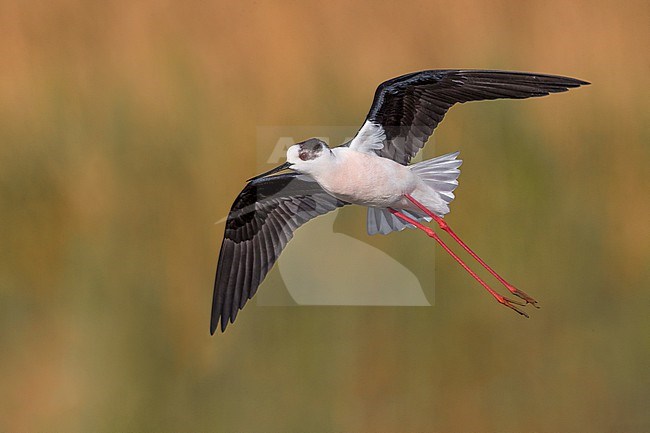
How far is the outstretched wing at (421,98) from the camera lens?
2281mm

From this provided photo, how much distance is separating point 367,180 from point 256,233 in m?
0.56

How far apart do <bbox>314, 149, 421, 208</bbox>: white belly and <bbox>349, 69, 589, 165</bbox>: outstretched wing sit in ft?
0.24

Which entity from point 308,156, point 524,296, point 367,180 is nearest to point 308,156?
point 308,156

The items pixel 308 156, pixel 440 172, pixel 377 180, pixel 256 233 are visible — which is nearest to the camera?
pixel 308 156

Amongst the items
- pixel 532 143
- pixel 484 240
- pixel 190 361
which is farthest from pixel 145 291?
pixel 532 143

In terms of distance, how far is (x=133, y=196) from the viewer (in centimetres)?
341

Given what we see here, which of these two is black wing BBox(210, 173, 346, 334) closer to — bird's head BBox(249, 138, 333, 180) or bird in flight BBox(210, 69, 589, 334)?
bird in flight BBox(210, 69, 589, 334)

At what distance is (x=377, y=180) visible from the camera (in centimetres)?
226

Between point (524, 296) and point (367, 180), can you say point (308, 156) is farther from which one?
point (524, 296)

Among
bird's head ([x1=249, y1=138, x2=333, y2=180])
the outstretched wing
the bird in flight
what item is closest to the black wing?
the bird in flight

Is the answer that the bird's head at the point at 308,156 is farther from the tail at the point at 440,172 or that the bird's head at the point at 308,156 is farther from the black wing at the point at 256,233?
the black wing at the point at 256,233

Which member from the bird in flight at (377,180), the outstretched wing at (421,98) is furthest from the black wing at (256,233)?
the outstretched wing at (421,98)

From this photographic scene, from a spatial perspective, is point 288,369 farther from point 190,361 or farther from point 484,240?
point 484,240

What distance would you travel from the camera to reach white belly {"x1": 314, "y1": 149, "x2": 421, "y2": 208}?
217cm
